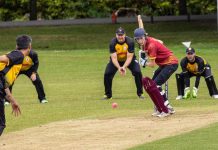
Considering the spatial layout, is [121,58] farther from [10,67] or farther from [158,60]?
[10,67]

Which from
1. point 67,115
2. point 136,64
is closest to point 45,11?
point 136,64

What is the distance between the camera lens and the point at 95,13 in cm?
6450

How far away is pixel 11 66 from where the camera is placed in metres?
12.9

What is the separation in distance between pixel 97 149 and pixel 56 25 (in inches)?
1846

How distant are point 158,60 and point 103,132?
3.08 meters

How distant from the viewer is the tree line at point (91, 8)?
207ft

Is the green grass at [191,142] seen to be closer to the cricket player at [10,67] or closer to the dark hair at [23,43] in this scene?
the cricket player at [10,67]

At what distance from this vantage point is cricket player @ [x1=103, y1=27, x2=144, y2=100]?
21875 millimetres

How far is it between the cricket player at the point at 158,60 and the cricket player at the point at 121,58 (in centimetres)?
446

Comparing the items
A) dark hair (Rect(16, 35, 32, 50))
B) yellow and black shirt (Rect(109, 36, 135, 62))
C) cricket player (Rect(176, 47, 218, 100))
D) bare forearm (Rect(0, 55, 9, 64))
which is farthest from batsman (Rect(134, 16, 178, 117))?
yellow and black shirt (Rect(109, 36, 135, 62))

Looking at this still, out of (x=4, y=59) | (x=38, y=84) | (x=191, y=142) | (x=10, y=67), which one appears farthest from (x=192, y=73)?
(x=4, y=59)

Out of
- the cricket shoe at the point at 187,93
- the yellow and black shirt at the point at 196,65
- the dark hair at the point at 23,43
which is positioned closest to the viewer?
the dark hair at the point at 23,43

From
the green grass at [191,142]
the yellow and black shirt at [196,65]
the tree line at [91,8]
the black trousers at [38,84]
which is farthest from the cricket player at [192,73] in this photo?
the tree line at [91,8]

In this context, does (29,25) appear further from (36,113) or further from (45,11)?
(36,113)
